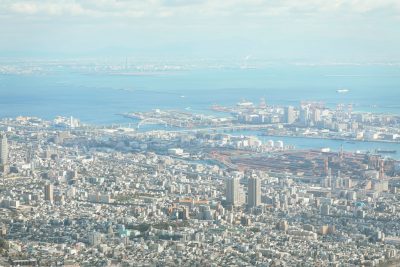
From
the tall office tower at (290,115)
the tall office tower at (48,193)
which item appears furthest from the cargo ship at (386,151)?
the tall office tower at (48,193)

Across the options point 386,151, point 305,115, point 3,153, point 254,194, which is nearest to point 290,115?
point 305,115

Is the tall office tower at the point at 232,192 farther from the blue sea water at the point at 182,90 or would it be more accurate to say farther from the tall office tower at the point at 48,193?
the blue sea water at the point at 182,90

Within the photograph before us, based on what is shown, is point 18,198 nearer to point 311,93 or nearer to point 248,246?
point 248,246

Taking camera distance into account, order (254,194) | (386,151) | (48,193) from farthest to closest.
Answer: (386,151) < (48,193) < (254,194)

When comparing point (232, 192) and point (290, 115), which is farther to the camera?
point (290, 115)

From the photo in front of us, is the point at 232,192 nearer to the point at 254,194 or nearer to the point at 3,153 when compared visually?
the point at 254,194

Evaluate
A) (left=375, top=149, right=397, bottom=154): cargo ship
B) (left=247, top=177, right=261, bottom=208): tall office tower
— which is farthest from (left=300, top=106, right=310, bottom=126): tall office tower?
(left=247, top=177, right=261, bottom=208): tall office tower
